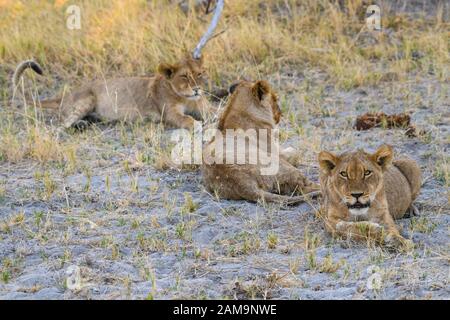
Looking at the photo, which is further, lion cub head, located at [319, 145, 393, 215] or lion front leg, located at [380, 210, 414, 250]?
lion cub head, located at [319, 145, 393, 215]

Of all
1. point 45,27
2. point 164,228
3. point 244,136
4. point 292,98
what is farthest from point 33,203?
point 45,27

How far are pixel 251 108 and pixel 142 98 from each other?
2230 mm

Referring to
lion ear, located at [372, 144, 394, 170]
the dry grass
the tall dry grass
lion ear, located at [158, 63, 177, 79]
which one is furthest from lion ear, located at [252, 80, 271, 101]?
the tall dry grass

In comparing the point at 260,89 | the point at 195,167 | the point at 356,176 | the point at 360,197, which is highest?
the point at 260,89

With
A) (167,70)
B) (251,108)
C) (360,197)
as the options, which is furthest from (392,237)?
(167,70)

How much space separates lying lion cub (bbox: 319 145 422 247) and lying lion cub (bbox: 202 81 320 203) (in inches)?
Answer: 29.2

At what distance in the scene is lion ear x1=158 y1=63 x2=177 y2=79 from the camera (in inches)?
380

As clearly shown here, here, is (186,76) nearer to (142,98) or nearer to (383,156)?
(142,98)

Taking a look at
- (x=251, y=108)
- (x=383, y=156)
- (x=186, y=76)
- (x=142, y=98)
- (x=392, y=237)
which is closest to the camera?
(x=392, y=237)

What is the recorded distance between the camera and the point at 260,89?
794cm

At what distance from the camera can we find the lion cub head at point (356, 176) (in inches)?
243

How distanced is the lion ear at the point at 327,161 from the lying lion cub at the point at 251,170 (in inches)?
27.7

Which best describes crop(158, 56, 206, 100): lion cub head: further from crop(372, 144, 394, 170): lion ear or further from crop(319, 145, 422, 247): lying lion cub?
crop(372, 144, 394, 170): lion ear

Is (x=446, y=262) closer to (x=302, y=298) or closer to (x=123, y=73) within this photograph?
(x=302, y=298)
